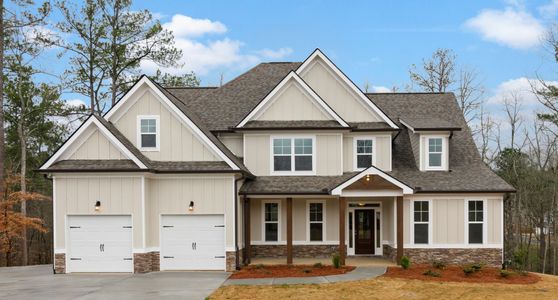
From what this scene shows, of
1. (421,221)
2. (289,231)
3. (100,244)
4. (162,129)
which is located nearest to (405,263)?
(421,221)

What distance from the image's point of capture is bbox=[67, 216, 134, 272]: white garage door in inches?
741

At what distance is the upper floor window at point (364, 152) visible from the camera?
22344 mm

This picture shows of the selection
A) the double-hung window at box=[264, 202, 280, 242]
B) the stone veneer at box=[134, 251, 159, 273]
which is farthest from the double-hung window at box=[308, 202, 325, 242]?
the stone veneer at box=[134, 251, 159, 273]

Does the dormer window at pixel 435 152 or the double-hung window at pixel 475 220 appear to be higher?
the dormer window at pixel 435 152

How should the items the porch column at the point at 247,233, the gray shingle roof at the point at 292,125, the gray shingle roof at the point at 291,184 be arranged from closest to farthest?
1. the gray shingle roof at the point at 291,184
2. the porch column at the point at 247,233
3. the gray shingle roof at the point at 292,125

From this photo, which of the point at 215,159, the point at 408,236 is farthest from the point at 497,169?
the point at 215,159

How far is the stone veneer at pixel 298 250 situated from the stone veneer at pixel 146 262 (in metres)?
4.51

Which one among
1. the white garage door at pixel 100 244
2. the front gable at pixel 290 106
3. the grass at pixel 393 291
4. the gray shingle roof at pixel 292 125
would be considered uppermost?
the front gable at pixel 290 106

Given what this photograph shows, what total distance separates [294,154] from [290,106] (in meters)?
2.02

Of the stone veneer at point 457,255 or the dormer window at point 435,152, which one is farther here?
the dormer window at point 435,152

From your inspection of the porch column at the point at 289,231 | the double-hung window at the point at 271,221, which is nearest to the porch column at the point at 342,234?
the porch column at the point at 289,231

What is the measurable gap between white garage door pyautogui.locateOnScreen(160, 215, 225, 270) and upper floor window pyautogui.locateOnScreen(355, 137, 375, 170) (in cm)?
664

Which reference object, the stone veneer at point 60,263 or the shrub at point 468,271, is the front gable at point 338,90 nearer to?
the shrub at point 468,271

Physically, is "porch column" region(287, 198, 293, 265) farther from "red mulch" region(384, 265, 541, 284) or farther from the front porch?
"red mulch" region(384, 265, 541, 284)
